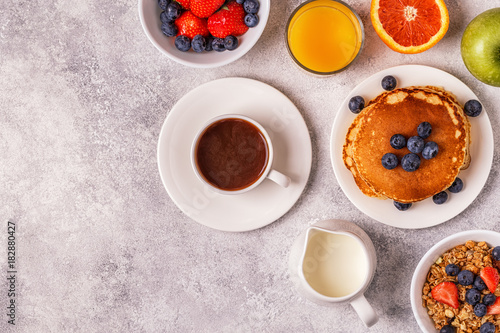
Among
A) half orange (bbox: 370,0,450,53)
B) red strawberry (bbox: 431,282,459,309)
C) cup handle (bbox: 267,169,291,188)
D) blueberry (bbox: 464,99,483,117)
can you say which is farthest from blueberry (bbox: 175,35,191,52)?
red strawberry (bbox: 431,282,459,309)

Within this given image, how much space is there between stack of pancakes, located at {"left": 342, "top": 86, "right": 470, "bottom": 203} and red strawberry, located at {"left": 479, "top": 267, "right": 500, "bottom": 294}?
32 centimetres

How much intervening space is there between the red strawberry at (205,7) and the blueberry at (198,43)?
2.8 inches

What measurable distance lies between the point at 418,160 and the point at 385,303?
0.57 m

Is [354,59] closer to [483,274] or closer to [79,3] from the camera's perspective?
[483,274]

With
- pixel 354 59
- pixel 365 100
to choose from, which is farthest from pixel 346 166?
pixel 354 59

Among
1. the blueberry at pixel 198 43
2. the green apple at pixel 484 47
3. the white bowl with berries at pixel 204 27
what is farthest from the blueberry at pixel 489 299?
the blueberry at pixel 198 43

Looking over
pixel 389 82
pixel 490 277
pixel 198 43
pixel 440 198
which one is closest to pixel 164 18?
pixel 198 43

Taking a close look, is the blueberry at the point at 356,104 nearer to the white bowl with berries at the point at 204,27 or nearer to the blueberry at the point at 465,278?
the white bowl with berries at the point at 204,27

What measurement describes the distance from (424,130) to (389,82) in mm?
212

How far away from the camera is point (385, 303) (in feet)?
5.35

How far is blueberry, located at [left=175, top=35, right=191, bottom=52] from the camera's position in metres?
1.47

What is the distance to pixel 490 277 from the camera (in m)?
1.47

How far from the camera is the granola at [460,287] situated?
149cm

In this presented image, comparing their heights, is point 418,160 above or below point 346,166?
above
